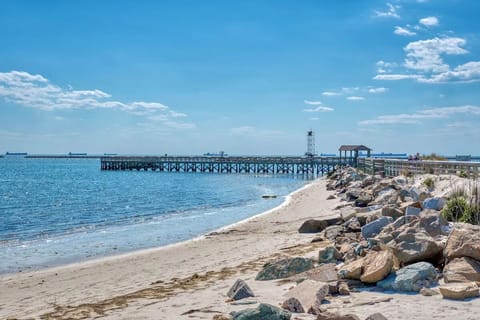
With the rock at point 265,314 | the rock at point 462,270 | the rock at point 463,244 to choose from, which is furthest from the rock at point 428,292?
the rock at point 265,314

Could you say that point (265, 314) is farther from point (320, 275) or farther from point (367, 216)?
point (367, 216)

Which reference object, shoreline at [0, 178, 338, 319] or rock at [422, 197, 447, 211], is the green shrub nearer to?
shoreline at [0, 178, 338, 319]

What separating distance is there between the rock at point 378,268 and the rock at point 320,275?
1.34 ft

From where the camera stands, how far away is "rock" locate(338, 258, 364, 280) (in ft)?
22.3

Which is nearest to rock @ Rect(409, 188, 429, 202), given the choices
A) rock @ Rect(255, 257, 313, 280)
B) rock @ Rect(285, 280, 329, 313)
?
rock @ Rect(255, 257, 313, 280)

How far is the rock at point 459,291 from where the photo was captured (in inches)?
227

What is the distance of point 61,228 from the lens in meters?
20.0

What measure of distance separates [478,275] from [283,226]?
35.5ft

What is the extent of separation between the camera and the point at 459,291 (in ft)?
18.9

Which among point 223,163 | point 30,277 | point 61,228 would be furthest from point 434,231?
point 223,163

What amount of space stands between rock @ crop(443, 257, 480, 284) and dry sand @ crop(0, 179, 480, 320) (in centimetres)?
58

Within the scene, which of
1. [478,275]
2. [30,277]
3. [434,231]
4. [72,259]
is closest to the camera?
[478,275]

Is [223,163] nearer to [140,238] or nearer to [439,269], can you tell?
[140,238]

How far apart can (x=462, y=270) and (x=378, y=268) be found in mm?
1041
